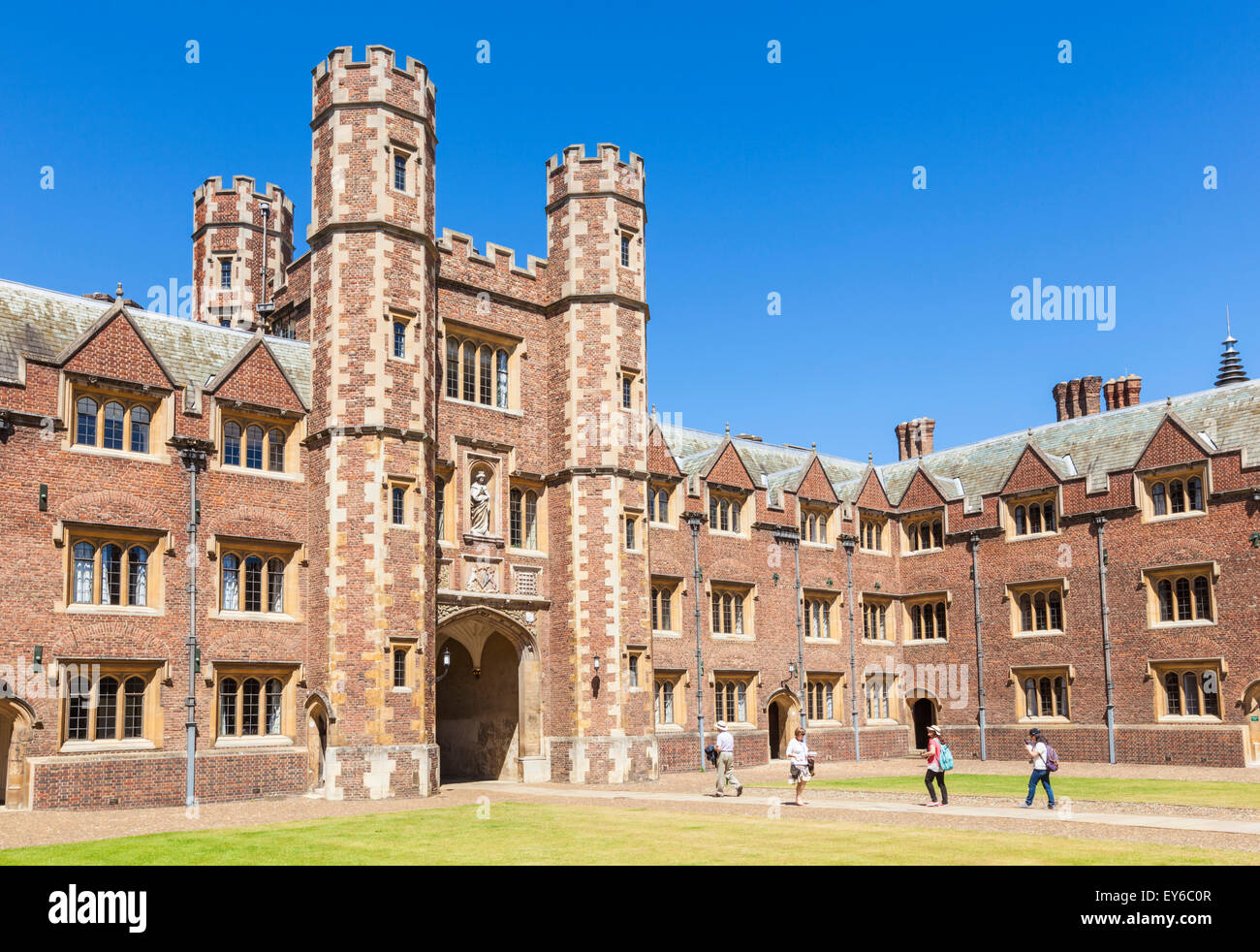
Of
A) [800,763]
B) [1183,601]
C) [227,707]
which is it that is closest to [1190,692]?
[1183,601]

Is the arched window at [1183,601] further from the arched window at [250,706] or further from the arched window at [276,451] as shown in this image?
the arched window at [250,706]

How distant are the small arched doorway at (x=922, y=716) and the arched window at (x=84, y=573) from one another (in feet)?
105

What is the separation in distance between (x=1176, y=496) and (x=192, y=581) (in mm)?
31080

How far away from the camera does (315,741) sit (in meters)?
28.4

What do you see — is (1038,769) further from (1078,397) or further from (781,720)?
(1078,397)

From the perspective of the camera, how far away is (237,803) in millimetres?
26062

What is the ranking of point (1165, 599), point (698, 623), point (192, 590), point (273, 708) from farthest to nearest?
point (1165, 599), point (698, 623), point (273, 708), point (192, 590)

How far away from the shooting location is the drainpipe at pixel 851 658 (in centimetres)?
4306

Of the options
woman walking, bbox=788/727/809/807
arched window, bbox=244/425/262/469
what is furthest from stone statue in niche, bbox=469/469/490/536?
woman walking, bbox=788/727/809/807

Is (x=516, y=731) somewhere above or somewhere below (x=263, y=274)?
below

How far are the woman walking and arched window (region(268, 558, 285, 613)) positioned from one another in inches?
529
